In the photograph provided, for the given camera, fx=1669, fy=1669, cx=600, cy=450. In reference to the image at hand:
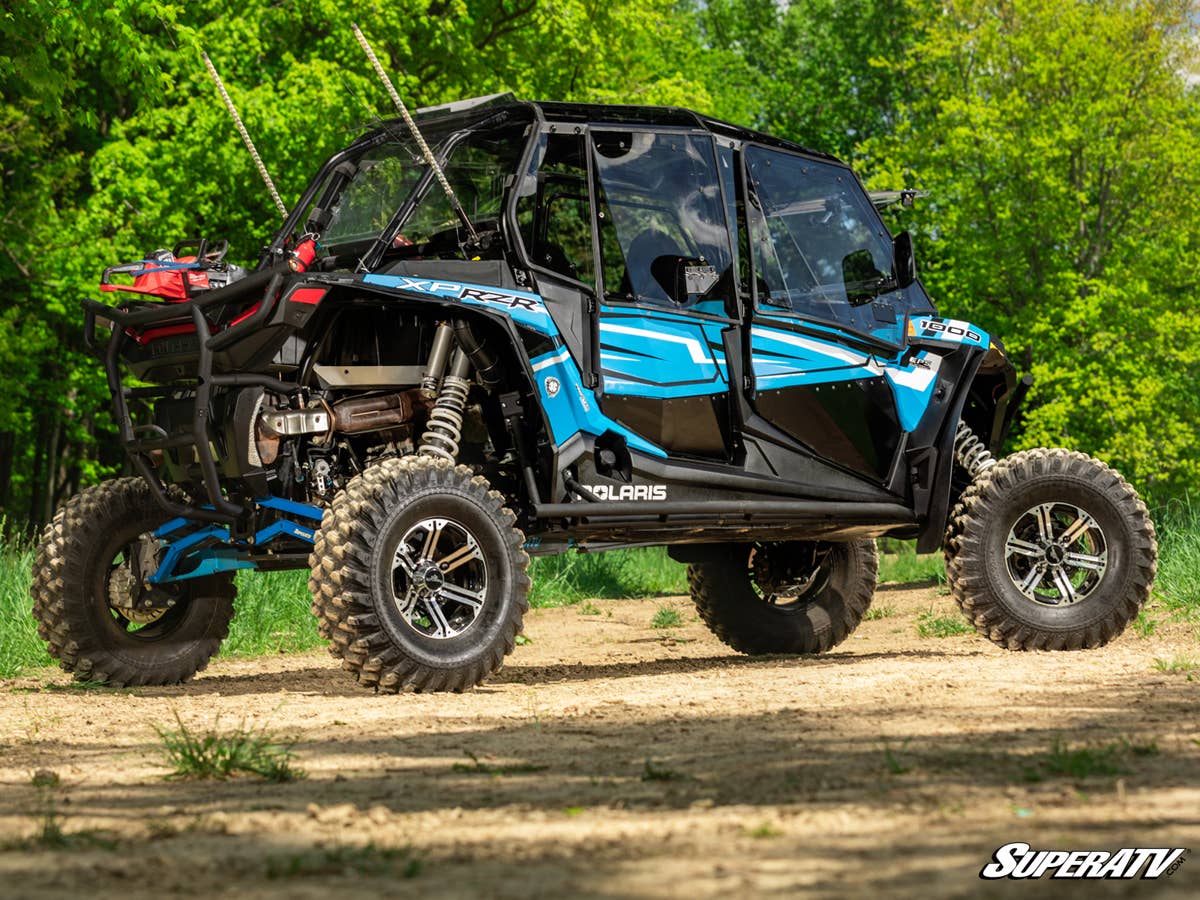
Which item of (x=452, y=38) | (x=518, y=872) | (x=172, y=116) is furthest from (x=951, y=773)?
(x=452, y=38)

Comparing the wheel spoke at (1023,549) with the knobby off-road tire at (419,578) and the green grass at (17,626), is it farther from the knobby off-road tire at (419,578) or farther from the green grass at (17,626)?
the green grass at (17,626)

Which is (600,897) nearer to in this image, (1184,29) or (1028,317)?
(1028,317)

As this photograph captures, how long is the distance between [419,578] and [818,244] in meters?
3.16

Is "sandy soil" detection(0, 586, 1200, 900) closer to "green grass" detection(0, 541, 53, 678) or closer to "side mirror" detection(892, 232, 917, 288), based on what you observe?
"green grass" detection(0, 541, 53, 678)

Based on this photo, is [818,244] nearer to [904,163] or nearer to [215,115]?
[215,115]

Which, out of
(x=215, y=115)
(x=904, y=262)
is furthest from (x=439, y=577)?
(x=215, y=115)

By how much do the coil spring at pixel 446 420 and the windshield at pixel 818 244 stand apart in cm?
180

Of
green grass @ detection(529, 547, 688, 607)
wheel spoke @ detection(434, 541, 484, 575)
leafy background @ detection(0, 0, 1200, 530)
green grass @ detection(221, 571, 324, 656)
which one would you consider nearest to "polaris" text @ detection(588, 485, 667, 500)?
wheel spoke @ detection(434, 541, 484, 575)

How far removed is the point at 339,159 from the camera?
29.3 feet

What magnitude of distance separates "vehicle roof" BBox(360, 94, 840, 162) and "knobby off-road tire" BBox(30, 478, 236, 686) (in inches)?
97.1

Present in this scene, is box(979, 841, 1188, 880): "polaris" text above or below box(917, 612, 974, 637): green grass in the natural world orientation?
above

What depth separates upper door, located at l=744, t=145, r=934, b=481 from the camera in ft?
28.8

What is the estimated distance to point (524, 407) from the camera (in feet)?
26.7

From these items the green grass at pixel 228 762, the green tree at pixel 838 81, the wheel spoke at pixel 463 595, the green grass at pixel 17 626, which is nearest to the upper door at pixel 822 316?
the wheel spoke at pixel 463 595
